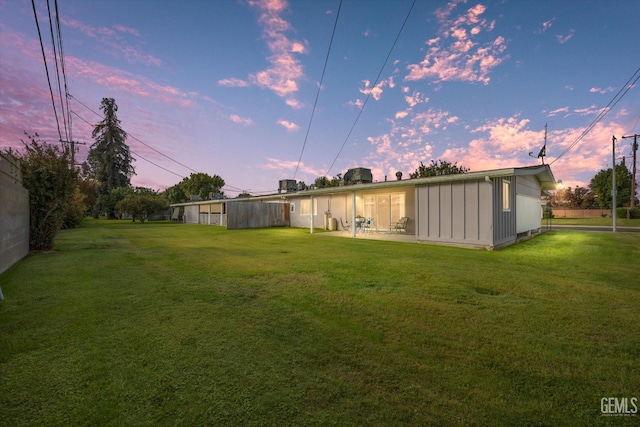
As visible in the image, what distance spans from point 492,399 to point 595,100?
77.0ft

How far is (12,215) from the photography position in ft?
22.3

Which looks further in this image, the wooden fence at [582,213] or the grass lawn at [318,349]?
the wooden fence at [582,213]

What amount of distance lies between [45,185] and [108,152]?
44101mm

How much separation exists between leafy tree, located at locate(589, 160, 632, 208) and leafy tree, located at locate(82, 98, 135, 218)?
7795 centimetres

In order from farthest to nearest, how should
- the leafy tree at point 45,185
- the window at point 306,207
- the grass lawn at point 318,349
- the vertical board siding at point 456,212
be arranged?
the window at point 306,207
the vertical board siding at point 456,212
the leafy tree at point 45,185
the grass lawn at point 318,349

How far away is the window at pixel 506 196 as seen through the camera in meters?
10.2

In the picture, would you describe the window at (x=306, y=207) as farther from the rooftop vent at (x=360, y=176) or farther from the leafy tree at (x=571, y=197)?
the leafy tree at (x=571, y=197)

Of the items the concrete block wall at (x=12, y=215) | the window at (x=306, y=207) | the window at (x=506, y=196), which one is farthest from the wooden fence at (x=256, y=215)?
the window at (x=506, y=196)

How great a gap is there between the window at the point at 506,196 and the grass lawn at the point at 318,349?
519cm

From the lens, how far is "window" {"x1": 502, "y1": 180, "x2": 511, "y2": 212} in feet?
33.5

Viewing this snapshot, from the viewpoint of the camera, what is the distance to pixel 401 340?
2.82m

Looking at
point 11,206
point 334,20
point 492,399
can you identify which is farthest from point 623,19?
point 11,206

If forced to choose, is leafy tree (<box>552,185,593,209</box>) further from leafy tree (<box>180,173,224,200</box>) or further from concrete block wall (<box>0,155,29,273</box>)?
concrete block wall (<box>0,155,29,273</box>)

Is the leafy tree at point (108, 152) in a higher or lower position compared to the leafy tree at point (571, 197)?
higher
